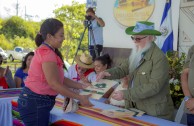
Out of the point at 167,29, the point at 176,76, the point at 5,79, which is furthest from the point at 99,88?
the point at 167,29

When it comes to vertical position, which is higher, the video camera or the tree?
the tree

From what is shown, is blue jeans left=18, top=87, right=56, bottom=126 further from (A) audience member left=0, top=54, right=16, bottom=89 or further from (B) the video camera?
(B) the video camera

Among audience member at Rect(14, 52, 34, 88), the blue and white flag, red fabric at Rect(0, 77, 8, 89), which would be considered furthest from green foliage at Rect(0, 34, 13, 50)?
the blue and white flag

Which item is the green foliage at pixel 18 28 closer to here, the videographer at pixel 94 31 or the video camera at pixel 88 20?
the videographer at pixel 94 31

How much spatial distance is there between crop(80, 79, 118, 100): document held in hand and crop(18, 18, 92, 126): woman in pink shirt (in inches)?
5.8

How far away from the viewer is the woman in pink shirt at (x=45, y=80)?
2.09 meters

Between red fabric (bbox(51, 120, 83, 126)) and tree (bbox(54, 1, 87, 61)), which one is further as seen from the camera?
tree (bbox(54, 1, 87, 61))

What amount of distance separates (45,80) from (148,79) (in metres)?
0.87

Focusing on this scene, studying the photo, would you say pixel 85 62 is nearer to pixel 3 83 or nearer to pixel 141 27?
pixel 3 83

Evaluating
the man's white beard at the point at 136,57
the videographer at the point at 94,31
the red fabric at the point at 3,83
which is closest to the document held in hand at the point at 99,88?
the man's white beard at the point at 136,57

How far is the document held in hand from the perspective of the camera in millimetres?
2381

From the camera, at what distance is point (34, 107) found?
7.15 ft

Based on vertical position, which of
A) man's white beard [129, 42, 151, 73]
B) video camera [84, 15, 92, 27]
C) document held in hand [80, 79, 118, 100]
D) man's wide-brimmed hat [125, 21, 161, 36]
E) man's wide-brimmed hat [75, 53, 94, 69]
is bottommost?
document held in hand [80, 79, 118, 100]

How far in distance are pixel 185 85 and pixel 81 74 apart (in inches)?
69.9
